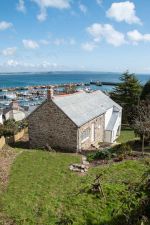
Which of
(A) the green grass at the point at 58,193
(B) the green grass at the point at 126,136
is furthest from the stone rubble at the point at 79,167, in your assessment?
(B) the green grass at the point at 126,136

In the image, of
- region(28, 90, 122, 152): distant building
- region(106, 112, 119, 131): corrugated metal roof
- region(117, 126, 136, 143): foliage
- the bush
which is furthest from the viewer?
region(117, 126, 136, 143): foliage

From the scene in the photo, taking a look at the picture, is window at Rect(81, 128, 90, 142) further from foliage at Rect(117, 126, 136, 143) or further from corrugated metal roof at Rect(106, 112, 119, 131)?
foliage at Rect(117, 126, 136, 143)

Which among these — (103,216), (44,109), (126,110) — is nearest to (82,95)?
(44,109)

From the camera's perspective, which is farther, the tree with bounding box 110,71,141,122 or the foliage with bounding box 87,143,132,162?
the tree with bounding box 110,71,141,122

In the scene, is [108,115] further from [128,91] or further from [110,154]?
[128,91]

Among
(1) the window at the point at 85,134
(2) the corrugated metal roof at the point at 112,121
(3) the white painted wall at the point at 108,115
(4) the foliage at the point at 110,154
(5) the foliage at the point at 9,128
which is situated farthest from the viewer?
(3) the white painted wall at the point at 108,115

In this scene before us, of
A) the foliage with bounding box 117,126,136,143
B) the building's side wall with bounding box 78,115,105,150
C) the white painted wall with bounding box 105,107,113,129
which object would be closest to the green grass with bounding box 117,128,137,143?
the foliage with bounding box 117,126,136,143

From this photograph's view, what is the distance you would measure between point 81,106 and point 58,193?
50.5 feet

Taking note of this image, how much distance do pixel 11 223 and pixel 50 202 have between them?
253 centimetres

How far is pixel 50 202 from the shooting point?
567 inches

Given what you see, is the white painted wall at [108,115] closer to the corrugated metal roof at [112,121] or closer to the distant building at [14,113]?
the corrugated metal roof at [112,121]

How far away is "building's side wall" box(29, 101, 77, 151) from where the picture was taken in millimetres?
26125

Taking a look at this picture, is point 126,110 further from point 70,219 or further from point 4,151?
point 70,219

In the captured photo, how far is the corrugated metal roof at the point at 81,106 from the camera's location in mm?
26531
